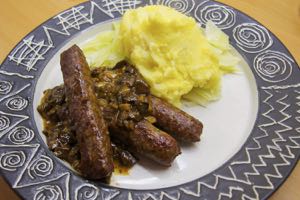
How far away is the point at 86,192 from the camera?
209 cm

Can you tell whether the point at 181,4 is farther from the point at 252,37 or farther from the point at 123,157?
the point at 123,157

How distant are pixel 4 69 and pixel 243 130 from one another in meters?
1.55

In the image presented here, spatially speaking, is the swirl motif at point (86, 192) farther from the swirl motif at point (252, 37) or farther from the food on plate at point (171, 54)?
the swirl motif at point (252, 37)

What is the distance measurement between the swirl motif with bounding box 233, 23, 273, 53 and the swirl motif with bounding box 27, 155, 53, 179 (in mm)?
1543

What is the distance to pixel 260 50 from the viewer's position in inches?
114

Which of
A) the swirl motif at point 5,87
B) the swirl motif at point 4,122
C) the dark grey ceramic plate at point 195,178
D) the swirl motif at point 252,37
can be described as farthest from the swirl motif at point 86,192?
the swirl motif at point 252,37

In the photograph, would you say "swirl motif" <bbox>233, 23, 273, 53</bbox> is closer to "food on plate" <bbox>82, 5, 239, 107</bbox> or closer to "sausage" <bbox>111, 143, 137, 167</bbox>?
"food on plate" <bbox>82, 5, 239, 107</bbox>

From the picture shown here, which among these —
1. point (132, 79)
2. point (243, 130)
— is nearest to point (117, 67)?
point (132, 79)

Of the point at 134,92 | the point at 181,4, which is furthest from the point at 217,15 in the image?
the point at 134,92

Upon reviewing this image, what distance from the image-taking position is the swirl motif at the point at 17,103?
8.17 ft

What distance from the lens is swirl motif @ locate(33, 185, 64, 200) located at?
6.69ft

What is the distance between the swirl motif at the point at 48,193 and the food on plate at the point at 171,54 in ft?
2.86

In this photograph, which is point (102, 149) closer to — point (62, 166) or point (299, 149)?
point (62, 166)

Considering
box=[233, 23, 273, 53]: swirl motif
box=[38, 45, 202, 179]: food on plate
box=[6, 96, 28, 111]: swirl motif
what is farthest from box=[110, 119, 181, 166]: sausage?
box=[233, 23, 273, 53]: swirl motif
